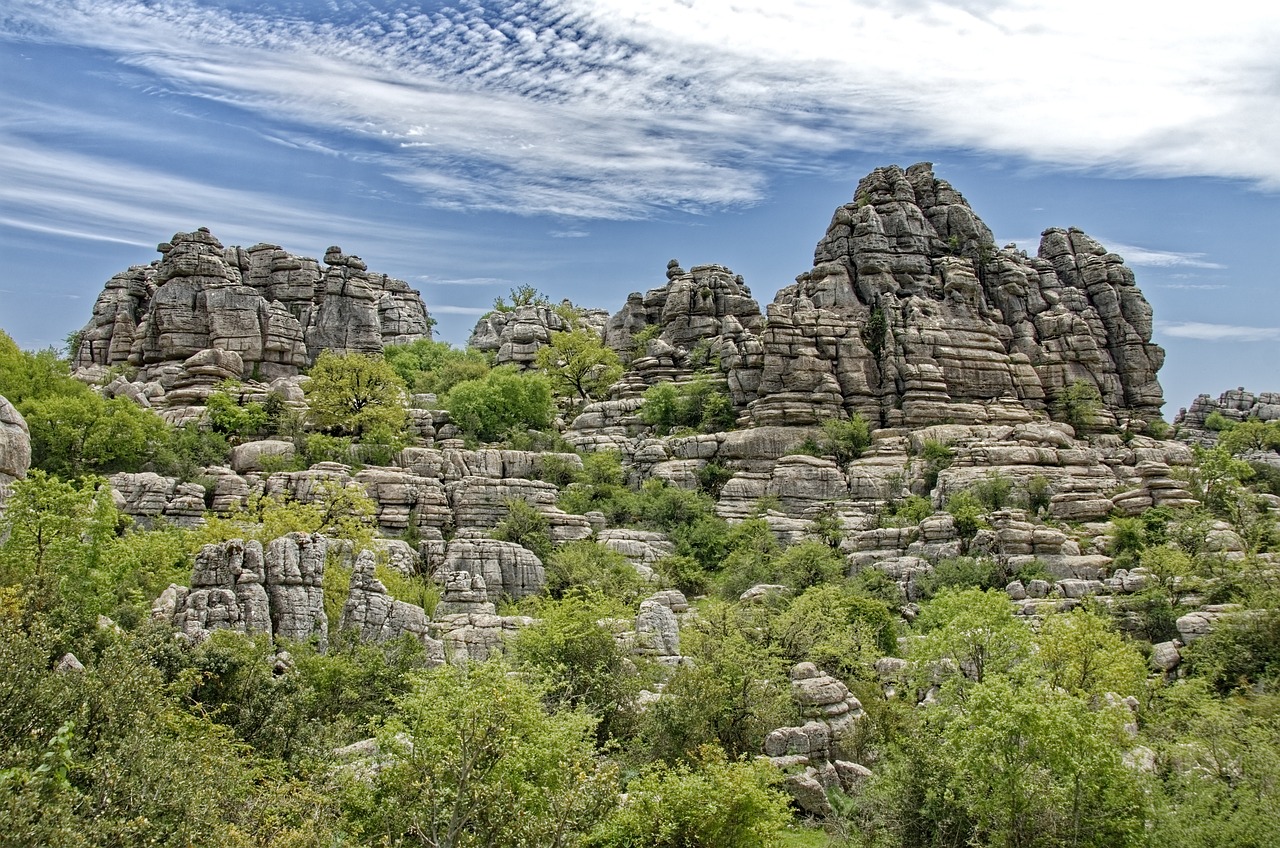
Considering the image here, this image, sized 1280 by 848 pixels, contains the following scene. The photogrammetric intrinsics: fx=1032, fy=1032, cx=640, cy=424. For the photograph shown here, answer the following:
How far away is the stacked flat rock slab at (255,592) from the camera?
95.9 feet

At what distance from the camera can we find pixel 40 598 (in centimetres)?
2403

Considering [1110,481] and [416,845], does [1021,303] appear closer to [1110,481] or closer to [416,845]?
[1110,481]

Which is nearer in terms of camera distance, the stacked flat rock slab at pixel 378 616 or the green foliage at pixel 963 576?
the stacked flat rock slab at pixel 378 616

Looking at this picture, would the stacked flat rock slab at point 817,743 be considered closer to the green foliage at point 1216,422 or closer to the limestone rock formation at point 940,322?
the limestone rock formation at point 940,322

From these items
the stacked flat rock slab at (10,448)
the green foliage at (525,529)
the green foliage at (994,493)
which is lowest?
the green foliage at (525,529)

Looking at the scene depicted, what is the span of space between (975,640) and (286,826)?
68.8ft

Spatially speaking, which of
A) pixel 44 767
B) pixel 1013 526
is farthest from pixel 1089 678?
pixel 44 767

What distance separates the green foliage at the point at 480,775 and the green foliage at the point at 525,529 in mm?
26925

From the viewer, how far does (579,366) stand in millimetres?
79062

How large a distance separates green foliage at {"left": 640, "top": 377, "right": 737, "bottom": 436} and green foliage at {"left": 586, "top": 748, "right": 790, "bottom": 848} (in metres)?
44.1

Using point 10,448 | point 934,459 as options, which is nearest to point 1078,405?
point 934,459

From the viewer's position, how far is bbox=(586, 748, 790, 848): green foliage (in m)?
20.6

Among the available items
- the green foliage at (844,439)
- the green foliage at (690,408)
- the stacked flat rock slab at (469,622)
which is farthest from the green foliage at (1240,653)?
the green foliage at (690,408)

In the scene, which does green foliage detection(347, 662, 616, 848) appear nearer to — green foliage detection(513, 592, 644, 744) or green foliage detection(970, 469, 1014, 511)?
green foliage detection(513, 592, 644, 744)
